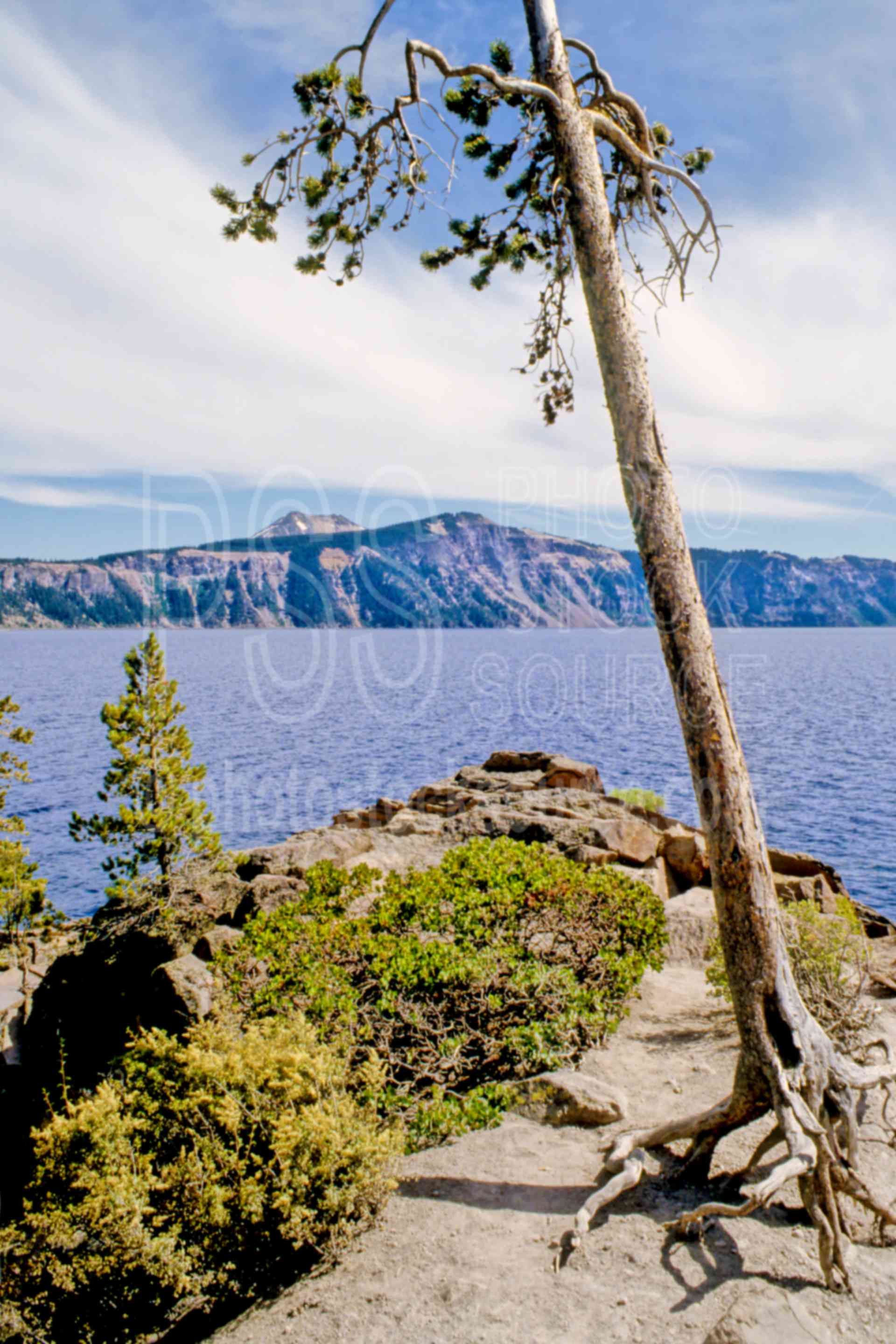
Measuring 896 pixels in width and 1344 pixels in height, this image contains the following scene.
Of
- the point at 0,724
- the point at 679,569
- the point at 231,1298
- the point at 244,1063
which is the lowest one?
the point at 231,1298

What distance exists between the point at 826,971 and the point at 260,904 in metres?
9.09

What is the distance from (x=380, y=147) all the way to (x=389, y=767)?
1759 inches

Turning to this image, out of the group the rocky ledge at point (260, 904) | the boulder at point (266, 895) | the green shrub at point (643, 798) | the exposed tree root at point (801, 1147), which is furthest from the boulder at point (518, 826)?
the green shrub at point (643, 798)

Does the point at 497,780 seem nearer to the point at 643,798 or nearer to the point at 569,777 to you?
the point at 569,777

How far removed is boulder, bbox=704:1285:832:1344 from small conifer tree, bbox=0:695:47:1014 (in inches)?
744

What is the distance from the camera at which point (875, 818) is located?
3694 cm

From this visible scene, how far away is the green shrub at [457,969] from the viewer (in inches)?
316

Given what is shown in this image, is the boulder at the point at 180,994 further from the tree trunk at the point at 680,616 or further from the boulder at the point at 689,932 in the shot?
the tree trunk at the point at 680,616

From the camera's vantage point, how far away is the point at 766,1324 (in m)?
4.53

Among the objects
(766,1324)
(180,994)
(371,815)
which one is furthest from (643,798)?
(766,1324)

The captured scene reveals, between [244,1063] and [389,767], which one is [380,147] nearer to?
[244,1063]

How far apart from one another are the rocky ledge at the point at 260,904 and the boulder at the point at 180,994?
0.07 ft

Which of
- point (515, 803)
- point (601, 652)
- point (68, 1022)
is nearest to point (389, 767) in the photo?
point (515, 803)

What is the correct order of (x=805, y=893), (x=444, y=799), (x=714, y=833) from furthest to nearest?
1. (x=444, y=799)
2. (x=805, y=893)
3. (x=714, y=833)
